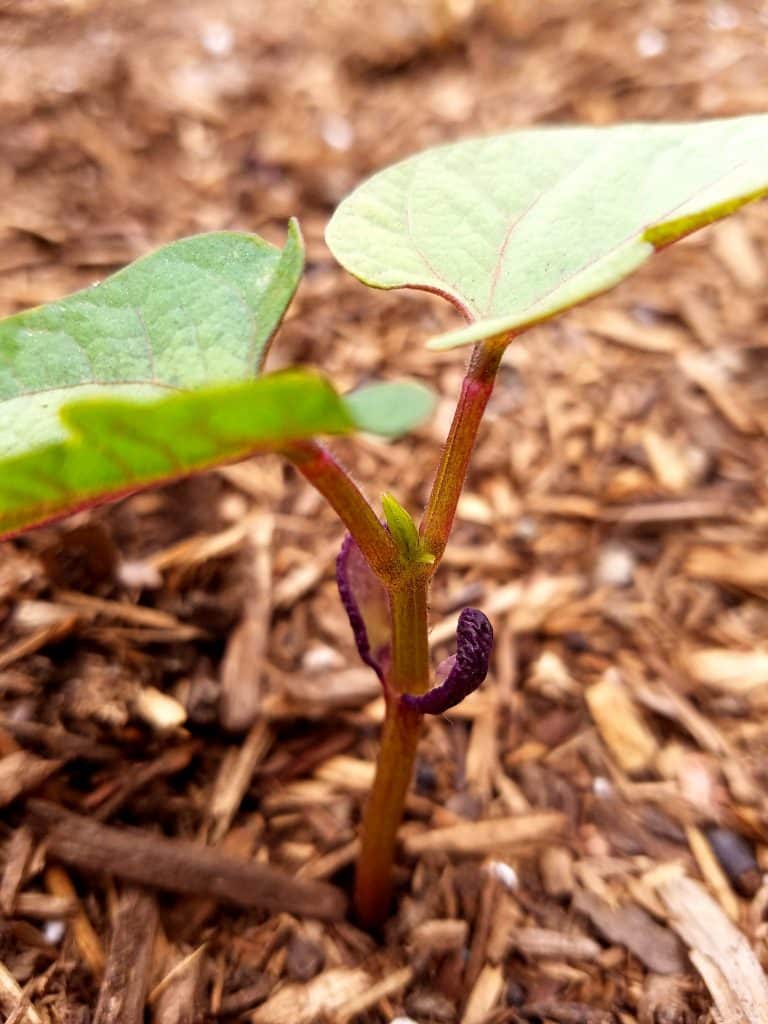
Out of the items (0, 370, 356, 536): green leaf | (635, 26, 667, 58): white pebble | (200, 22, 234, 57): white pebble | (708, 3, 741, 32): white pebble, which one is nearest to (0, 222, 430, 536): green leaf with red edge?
(0, 370, 356, 536): green leaf

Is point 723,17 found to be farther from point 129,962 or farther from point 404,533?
point 129,962

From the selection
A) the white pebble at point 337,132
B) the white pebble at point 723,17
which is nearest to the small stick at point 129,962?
the white pebble at point 337,132

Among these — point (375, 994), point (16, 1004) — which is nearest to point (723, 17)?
point (375, 994)

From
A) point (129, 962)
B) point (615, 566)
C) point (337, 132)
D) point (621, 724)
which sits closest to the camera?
point (129, 962)

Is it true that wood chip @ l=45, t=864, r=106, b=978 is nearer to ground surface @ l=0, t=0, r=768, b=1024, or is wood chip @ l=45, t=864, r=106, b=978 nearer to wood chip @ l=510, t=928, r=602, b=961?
ground surface @ l=0, t=0, r=768, b=1024

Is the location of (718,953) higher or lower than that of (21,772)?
lower

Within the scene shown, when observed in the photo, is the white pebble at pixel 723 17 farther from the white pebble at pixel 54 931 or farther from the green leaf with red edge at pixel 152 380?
the white pebble at pixel 54 931
